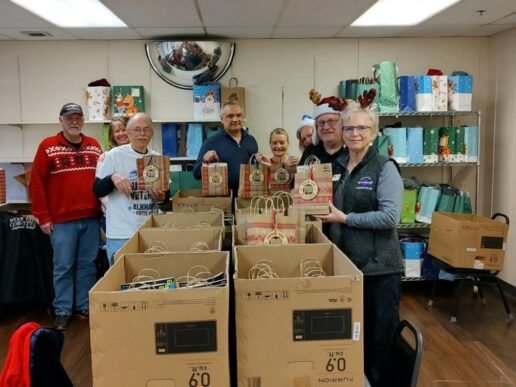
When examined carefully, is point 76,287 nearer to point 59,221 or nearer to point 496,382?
point 59,221

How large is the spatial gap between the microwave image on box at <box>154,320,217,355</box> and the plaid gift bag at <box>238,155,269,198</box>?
1.36 metres

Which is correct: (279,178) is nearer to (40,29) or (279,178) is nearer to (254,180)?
(254,180)

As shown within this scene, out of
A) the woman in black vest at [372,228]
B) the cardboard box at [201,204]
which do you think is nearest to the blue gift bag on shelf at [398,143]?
the cardboard box at [201,204]

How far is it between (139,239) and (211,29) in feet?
8.52

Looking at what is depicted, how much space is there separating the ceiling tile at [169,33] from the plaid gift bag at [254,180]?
2.03 m

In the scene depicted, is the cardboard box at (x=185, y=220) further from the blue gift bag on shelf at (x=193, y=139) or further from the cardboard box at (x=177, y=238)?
the blue gift bag on shelf at (x=193, y=139)

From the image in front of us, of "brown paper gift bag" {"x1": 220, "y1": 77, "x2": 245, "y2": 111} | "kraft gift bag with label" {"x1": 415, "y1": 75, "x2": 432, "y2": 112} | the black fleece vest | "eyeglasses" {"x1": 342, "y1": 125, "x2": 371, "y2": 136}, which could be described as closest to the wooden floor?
the black fleece vest

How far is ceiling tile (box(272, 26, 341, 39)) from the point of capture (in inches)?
163

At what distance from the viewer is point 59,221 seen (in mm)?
3426

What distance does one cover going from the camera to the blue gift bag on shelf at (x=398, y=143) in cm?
422

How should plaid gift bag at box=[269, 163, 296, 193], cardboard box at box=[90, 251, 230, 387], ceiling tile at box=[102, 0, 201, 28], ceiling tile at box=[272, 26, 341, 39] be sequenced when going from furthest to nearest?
ceiling tile at box=[272, 26, 341, 39] < ceiling tile at box=[102, 0, 201, 28] < plaid gift bag at box=[269, 163, 296, 193] < cardboard box at box=[90, 251, 230, 387]

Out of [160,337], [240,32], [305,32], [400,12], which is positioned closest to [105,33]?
[240,32]

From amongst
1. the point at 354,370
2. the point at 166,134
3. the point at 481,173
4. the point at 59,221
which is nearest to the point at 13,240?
the point at 59,221

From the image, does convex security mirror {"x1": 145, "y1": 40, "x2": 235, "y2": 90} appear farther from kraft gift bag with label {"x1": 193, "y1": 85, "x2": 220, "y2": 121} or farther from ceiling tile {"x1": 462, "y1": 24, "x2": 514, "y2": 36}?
ceiling tile {"x1": 462, "y1": 24, "x2": 514, "y2": 36}
